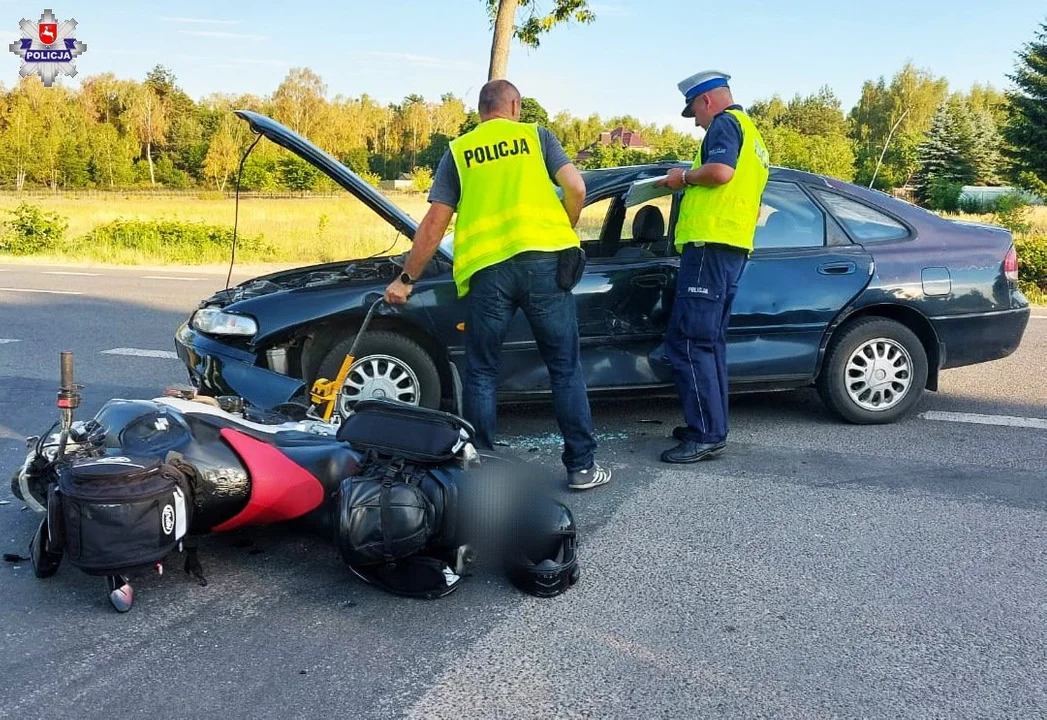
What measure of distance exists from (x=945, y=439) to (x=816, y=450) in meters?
0.82

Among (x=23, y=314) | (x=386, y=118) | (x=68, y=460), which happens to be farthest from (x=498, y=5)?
(x=386, y=118)

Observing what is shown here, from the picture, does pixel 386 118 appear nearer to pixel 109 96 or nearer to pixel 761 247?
pixel 109 96

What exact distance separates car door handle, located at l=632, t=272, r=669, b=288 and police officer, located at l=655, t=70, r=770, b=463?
0.34 metres

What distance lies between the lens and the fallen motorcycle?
3016mm

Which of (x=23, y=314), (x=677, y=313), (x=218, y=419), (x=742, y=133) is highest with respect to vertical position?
(x=742, y=133)

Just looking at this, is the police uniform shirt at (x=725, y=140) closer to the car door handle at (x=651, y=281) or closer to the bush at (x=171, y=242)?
the car door handle at (x=651, y=281)

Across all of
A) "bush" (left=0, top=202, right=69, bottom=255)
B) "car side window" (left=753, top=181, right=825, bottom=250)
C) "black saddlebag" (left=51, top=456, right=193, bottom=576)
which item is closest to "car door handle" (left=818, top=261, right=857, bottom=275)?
"car side window" (left=753, top=181, right=825, bottom=250)

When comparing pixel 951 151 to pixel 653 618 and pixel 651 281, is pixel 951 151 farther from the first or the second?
pixel 653 618

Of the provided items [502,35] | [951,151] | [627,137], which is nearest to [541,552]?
[502,35]

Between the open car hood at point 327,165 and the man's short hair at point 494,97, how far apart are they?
83cm

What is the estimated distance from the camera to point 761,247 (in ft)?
17.7

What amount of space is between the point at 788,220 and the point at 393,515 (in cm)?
331

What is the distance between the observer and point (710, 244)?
15.6 ft

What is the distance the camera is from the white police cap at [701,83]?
478 centimetres
